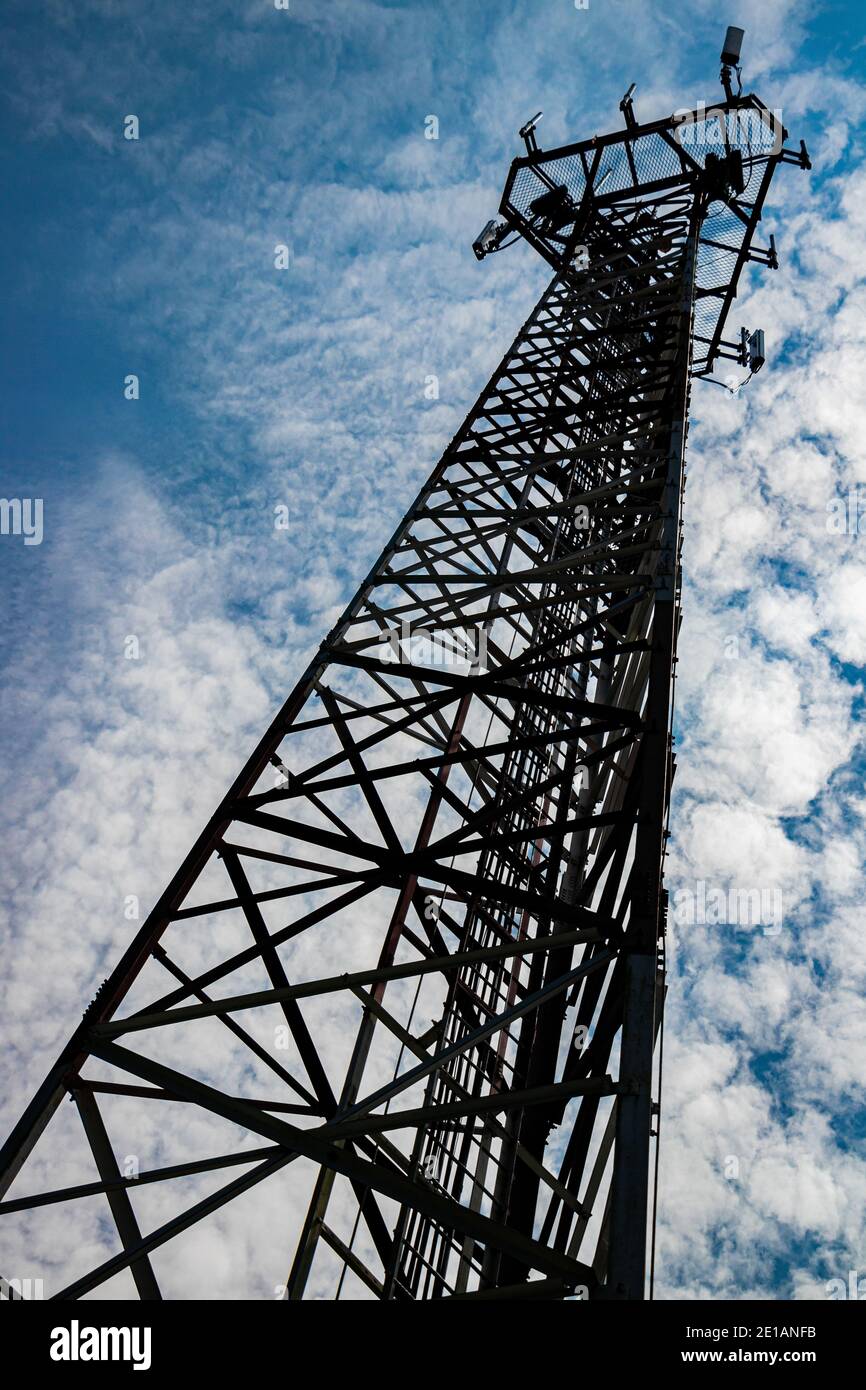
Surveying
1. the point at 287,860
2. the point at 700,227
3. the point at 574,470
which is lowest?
the point at 287,860

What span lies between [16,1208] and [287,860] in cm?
347

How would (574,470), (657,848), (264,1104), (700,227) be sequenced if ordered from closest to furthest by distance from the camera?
(657,848), (264,1104), (574,470), (700,227)

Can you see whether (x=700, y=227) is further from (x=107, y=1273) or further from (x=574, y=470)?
(x=107, y=1273)

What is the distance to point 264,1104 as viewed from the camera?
8148mm

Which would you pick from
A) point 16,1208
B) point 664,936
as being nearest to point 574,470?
point 664,936

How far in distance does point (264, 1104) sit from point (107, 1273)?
2057 millimetres
